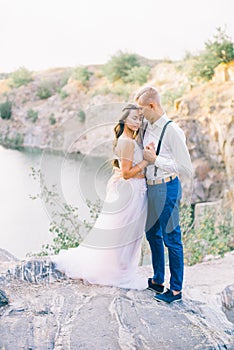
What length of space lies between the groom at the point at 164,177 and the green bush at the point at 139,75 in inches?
846

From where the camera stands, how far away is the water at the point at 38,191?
442 cm

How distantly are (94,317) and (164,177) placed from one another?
0.98 meters

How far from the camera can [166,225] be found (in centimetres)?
325

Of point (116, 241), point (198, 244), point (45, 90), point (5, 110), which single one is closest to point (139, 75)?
point (45, 90)

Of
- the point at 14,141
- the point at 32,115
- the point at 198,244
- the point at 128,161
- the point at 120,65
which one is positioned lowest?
the point at 198,244

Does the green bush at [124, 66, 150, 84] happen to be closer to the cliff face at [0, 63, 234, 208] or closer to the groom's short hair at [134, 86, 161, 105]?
the cliff face at [0, 63, 234, 208]

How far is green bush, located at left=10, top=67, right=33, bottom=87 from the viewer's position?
98.3 feet

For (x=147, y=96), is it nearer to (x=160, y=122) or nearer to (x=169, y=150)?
(x=160, y=122)

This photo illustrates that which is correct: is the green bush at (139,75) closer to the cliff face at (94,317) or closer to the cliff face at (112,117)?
the cliff face at (112,117)

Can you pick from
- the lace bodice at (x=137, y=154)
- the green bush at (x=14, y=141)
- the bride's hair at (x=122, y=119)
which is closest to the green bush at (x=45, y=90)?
the green bush at (x=14, y=141)

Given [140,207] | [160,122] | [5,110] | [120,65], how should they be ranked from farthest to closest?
[5,110]
[120,65]
[140,207]
[160,122]

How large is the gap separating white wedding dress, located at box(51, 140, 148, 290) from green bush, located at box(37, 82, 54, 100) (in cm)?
2555

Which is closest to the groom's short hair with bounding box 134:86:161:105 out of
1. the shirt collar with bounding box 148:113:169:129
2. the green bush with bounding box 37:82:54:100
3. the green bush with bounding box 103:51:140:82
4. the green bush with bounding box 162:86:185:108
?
the shirt collar with bounding box 148:113:169:129

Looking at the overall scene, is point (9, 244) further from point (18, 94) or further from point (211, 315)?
point (18, 94)
